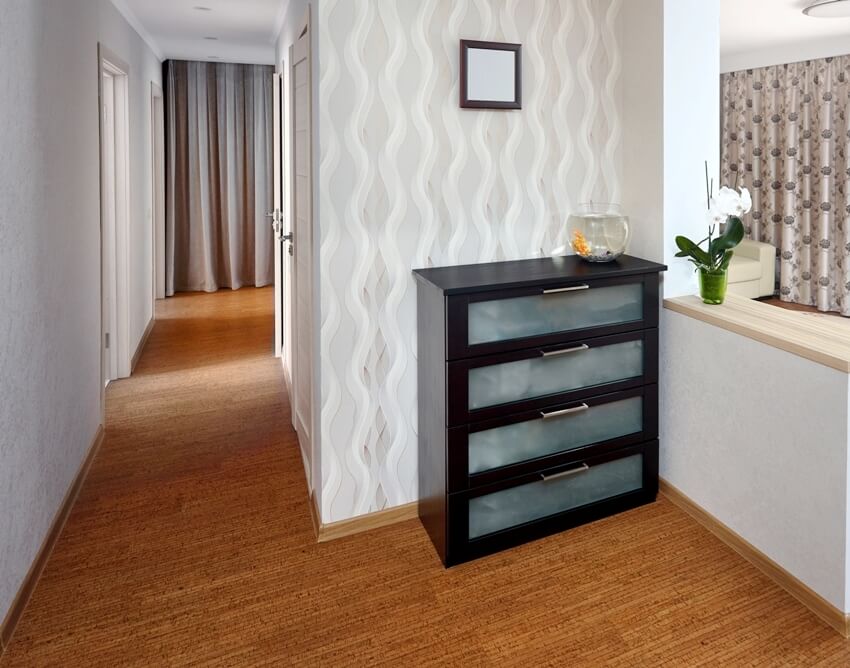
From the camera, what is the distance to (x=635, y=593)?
80.2 inches

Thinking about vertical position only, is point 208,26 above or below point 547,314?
above

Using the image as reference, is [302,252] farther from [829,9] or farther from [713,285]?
[829,9]

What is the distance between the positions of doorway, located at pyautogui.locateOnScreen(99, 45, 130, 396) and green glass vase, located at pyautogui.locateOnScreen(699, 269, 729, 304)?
335cm

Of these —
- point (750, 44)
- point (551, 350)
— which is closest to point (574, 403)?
point (551, 350)

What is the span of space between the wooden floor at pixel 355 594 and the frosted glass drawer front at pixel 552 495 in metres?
0.11

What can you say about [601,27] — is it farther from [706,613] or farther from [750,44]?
[750,44]

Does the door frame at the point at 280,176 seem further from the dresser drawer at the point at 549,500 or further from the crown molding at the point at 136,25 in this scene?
the dresser drawer at the point at 549,500

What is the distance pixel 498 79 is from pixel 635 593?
6.33ft

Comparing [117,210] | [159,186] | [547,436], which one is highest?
[159,186]

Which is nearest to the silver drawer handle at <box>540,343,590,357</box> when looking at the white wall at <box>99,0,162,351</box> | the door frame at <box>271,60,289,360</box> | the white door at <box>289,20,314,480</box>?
the white door at <box>289,20,314,480</box>

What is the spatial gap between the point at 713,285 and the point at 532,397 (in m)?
0.85

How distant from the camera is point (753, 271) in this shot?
5711 millimetres

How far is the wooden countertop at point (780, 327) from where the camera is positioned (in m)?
1.88

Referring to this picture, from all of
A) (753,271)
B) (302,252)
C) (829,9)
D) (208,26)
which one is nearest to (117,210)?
(208,26)
